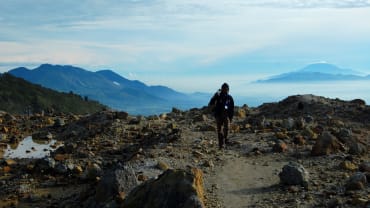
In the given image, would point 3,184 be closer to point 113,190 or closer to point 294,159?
point 113,190

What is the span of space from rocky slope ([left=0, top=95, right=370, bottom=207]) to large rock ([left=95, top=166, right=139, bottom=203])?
31 mm

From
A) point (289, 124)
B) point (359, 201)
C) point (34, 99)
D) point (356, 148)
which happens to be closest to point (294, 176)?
point (359, 201)

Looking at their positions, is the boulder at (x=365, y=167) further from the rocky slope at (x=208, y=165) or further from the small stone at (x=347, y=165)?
the small stone at (x=347, y=165)

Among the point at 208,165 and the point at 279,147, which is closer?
the point at 208,165

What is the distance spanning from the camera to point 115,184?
1639cm

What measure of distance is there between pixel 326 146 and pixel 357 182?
5.28m

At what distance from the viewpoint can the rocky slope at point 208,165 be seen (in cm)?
1491

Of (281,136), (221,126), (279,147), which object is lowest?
(279,147)

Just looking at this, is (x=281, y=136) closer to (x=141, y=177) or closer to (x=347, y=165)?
(x=347, y=165)

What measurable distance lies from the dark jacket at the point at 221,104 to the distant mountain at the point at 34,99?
116771 mm

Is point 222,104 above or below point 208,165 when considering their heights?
above

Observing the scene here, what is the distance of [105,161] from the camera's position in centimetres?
2545

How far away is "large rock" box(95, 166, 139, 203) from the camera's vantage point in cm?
1628

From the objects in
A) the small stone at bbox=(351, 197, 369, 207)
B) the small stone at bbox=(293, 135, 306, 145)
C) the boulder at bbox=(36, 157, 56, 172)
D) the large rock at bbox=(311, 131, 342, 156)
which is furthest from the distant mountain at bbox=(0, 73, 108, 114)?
the small stone at bbox=(351, 197, 369, 207)
